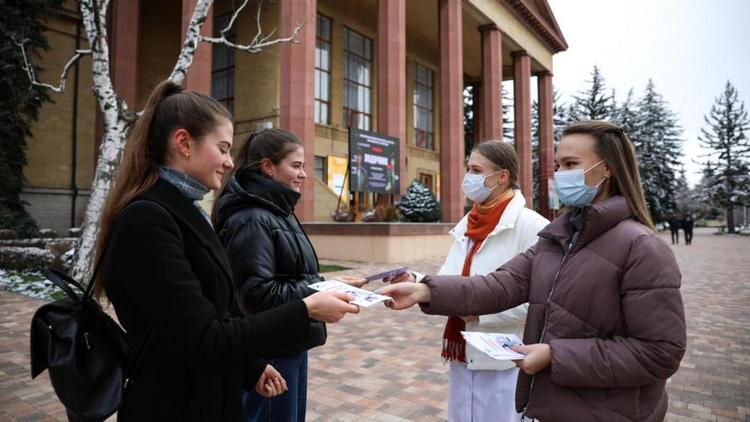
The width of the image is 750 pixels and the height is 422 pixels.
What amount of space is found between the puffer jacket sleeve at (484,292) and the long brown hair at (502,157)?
809mm

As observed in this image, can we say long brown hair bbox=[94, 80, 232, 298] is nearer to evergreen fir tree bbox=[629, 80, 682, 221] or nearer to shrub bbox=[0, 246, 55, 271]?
shrub bbox=[0, 246, 55, 271]

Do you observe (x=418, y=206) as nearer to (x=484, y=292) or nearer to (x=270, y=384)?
(x=484, y=292)

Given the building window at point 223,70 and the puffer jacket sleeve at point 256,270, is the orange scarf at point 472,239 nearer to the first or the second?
the puffer jacket sleeve at point 256,270

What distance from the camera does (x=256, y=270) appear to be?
2143 mm

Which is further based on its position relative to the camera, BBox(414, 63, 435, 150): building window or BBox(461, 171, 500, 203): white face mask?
BBox(414, 63, 435, 150): building window

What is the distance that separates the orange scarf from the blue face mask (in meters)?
0.83

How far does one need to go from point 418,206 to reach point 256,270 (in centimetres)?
1424

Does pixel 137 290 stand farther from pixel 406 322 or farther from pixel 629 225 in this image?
pixel 406 322

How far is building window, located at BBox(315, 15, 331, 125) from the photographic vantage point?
23.8 meters

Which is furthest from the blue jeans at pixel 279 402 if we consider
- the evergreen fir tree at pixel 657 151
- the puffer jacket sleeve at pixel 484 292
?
the evergreen fir tree at pixel 657 151

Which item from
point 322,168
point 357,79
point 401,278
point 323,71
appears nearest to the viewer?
point 401,278

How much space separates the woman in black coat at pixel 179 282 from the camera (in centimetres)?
136

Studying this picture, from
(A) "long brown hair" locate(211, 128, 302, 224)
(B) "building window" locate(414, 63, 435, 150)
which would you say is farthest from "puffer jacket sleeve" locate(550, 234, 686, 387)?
(B) "building window" locate(414, 63, 435, 150)

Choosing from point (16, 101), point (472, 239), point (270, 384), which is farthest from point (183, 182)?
point (16, 101)
